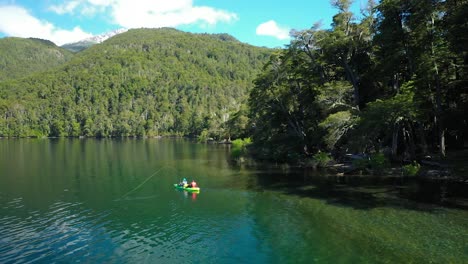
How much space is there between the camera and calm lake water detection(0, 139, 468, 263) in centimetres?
1925

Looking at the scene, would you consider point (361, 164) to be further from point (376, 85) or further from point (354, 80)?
point (376, 85)

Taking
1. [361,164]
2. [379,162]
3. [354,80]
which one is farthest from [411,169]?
[354,80]

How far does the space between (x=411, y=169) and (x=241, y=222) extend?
20926 mm

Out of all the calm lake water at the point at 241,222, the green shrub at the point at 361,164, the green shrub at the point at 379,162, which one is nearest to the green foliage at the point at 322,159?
the green shrub at the point at 361,164

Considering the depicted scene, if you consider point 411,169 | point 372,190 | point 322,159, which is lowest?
point 372,190

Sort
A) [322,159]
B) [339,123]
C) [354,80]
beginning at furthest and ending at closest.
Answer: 1. [322,159]
2. [354,80]
3. [339,123]

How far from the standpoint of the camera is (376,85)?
163 ft

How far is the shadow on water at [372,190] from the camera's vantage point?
27.6 meters

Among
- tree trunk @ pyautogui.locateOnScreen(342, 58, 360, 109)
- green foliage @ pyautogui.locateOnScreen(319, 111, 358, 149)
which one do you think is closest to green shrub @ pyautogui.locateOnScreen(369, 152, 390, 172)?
green foliage @ pyautogui.locateOnScreen(319, 111, 358, 149)

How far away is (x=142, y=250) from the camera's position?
2036 cm

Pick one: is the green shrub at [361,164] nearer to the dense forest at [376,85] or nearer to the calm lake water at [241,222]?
the dense forest at [376,85]

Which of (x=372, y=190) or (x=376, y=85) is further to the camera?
(x=376, y=85)

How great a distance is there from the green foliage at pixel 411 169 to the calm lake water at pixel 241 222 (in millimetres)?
1693

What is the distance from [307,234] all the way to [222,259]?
6.12m
